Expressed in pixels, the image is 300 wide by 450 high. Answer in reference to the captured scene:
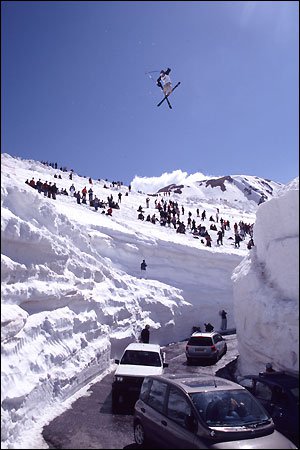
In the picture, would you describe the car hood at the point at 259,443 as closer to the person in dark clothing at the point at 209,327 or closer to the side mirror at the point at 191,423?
the side mirror at the point at 191,423

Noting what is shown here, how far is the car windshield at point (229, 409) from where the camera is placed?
6702 mm

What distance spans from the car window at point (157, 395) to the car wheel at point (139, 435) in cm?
50

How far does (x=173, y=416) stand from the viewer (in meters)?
7.18

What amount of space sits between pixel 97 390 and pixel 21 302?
3.93 metres

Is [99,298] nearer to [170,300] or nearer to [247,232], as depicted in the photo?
[170,300]

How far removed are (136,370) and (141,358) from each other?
863mm

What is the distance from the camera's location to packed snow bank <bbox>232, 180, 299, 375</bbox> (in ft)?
30.6

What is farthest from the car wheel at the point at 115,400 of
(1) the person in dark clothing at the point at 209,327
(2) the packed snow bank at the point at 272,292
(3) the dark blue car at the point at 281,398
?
(1) the person in dark clothing at the point at 209,327

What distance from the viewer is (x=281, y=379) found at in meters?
8.41

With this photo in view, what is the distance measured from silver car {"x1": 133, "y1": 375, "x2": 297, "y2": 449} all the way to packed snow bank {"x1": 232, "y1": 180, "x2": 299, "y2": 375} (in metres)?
2.23

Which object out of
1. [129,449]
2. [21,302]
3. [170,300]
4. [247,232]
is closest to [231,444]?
[129,449]

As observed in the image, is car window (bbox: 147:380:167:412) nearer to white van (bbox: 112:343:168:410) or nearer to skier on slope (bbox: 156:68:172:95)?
white van (bbox: 112:343:168:410)

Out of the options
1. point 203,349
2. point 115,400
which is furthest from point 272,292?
point 203,349

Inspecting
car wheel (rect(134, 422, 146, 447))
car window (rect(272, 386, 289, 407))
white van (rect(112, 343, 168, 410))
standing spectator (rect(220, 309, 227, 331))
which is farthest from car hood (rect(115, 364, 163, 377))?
standing spectator (rect(220, 309, 227, 331))
